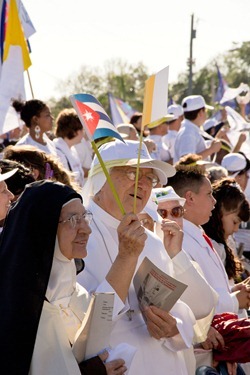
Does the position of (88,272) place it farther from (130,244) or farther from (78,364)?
(78,364)

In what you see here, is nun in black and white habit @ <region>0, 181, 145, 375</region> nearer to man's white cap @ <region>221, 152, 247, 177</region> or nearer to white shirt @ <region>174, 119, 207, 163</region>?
man's white cap @ <region>221, 152, 247, 177</region>

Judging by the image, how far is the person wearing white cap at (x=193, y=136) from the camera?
977 centimetres

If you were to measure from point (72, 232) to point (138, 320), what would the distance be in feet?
3.09

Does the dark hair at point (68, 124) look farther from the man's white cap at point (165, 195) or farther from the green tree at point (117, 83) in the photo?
the green tree at point (117, 83)

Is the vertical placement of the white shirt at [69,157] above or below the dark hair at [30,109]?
below

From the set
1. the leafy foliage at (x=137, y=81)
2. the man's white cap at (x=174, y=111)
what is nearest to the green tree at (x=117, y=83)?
the leafy foliage at (x=137, y=81)

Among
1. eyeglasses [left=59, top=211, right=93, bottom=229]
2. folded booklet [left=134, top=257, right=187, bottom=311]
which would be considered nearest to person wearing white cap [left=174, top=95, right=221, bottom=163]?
folded booklet [left=134, top=257, right=187, bottom=311]

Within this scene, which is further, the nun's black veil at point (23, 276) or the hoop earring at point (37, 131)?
the hoop earring at point (37, 131)

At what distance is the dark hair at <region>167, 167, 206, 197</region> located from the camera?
561cm

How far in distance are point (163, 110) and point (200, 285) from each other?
120 cm

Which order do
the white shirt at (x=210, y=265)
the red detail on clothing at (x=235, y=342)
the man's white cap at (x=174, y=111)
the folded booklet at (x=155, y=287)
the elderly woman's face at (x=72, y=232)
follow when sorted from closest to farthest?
the elderly woman's face at (x=72, y=232) < the folded booklet at (x=155, y=287) < the red detail on clothing at (x=235, y=342) < the white shirt at (x=210, y=265) < the man's white cap at (x=174, y=111)

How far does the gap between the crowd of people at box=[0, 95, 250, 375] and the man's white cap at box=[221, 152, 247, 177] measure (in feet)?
7.88

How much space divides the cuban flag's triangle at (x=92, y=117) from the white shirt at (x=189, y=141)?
597 centimetres

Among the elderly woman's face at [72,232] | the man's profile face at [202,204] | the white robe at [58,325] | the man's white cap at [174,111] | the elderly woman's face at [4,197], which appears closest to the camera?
the white robe at [58,325]
